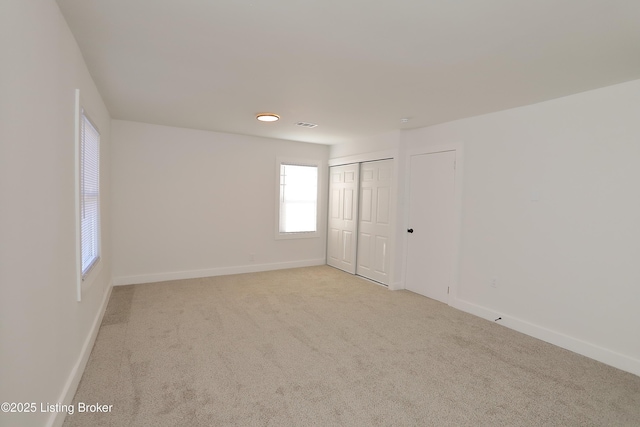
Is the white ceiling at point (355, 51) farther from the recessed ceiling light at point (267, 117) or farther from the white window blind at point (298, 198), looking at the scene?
the white window blind at point (298, 198)

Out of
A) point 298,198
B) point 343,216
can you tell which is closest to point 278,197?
point 298,198

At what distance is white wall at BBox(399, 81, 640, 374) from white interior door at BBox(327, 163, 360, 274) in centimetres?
204

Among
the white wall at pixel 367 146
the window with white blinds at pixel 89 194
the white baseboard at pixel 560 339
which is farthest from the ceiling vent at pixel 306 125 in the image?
the white baseboard at pixel 560 339

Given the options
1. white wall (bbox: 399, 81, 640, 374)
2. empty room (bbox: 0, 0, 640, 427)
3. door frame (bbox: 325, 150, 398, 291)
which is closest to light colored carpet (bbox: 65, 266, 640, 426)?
empty room (bbox: 0, 0, 640, 427)

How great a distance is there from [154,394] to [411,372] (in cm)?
189

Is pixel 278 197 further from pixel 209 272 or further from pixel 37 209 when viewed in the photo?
pixel 37 209

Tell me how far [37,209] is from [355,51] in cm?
210

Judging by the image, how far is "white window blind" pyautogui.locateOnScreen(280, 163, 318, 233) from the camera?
19.6 ft

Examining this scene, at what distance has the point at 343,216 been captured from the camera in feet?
19.6

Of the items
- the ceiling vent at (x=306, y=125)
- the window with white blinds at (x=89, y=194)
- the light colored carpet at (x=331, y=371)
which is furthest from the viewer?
the ceiling vent at (x=306, y=125)

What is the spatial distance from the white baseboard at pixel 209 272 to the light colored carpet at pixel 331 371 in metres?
0.75

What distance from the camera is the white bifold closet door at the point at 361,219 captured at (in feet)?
16.8

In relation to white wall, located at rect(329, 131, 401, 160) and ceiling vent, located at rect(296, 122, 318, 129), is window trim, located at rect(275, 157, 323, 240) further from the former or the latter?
ceiling vent, located at rect(296, 122, 318, 129)

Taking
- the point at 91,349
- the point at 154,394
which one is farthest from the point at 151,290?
the point at 154,394
